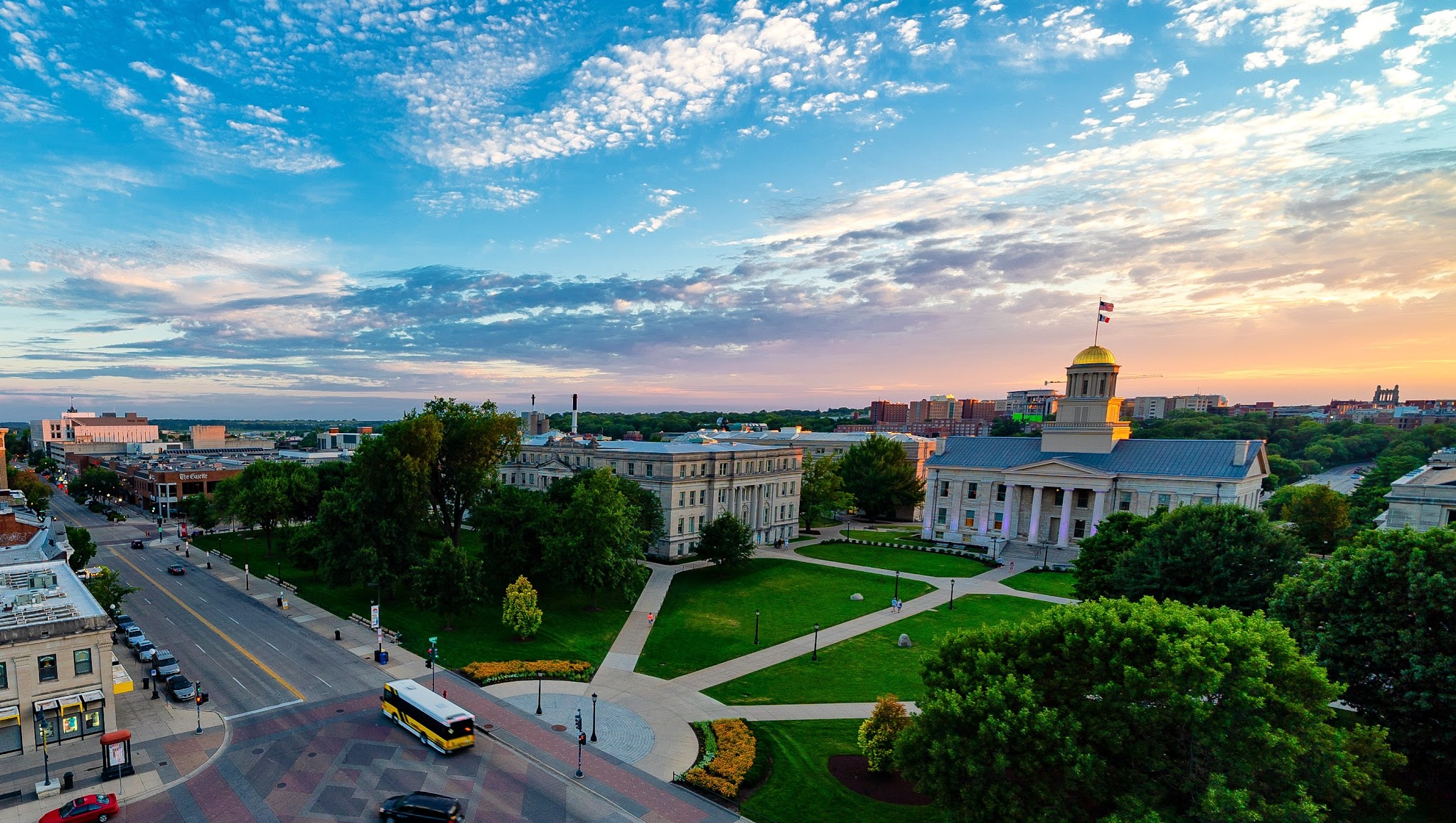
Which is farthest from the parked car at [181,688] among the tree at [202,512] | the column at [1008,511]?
the column at [1008,511]

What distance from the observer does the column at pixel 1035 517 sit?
82500mm

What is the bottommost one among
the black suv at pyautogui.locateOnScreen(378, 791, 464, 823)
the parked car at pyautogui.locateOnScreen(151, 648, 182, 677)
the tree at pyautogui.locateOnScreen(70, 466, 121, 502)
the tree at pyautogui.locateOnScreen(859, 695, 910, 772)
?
the tree at pyautogui.locateOnScreen(70, 466, 121, 502)

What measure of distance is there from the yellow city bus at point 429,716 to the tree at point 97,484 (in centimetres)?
11773

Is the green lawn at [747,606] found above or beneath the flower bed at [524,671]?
beneath

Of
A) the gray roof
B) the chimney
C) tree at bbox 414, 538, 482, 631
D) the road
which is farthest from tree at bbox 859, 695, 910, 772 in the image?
the road

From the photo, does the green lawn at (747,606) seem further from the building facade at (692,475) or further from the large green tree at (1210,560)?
the large green tree at (1210,560)

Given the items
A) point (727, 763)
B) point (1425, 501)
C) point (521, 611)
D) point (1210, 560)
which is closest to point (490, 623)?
point (521, 611)

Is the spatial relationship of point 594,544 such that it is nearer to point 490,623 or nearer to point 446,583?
point 490,623

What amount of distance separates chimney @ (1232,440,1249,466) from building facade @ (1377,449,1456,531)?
19348 mm

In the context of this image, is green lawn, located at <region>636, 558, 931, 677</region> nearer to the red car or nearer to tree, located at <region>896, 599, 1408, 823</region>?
tree, located at <region>896, 599, 1408, 823</region>

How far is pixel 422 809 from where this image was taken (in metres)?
24.9

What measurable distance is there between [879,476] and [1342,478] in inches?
4156

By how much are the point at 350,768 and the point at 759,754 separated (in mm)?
19258

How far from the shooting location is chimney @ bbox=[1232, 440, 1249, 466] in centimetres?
7200
